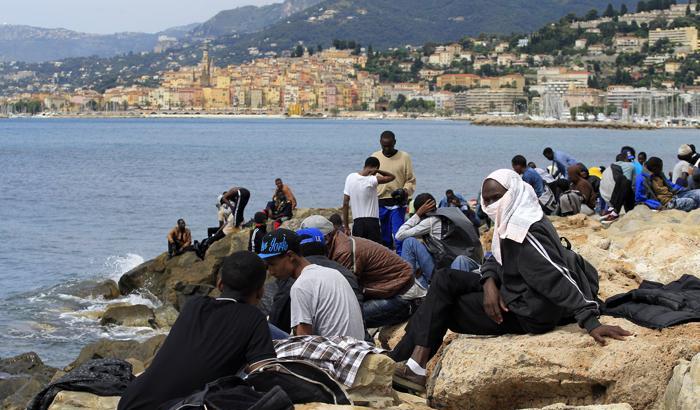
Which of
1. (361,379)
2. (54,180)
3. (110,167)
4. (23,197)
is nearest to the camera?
(361,379)

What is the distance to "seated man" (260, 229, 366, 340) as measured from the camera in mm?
4816

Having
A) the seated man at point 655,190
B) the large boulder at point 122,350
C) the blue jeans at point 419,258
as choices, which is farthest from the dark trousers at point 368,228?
the seated man at point 655,190

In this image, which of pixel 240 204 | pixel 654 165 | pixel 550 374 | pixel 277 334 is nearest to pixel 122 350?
pixel 277 334

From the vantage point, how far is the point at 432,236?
7.24 meters

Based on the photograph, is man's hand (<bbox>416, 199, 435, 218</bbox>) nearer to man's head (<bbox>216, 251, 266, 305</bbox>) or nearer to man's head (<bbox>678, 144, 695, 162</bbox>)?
man's head (<bbox>216, 251, 266, 305</bbox>)

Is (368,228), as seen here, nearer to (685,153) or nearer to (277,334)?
(277,334)

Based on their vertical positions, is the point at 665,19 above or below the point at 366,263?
above

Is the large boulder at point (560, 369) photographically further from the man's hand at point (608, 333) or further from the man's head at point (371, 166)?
the man's head at point (371, 166)

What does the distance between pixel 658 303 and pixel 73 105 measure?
19677cm

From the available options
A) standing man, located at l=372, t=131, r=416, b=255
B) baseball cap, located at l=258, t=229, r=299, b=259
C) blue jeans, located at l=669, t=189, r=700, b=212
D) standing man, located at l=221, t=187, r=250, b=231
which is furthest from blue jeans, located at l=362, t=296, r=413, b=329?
standing man, located at l=221, t=187, r=250, b=231

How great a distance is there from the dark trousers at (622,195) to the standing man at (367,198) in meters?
5.04

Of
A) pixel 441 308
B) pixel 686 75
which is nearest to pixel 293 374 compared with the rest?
pixel 441 308

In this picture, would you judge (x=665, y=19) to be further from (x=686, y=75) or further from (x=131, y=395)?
(x=131, y=395)

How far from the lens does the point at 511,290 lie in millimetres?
4824
